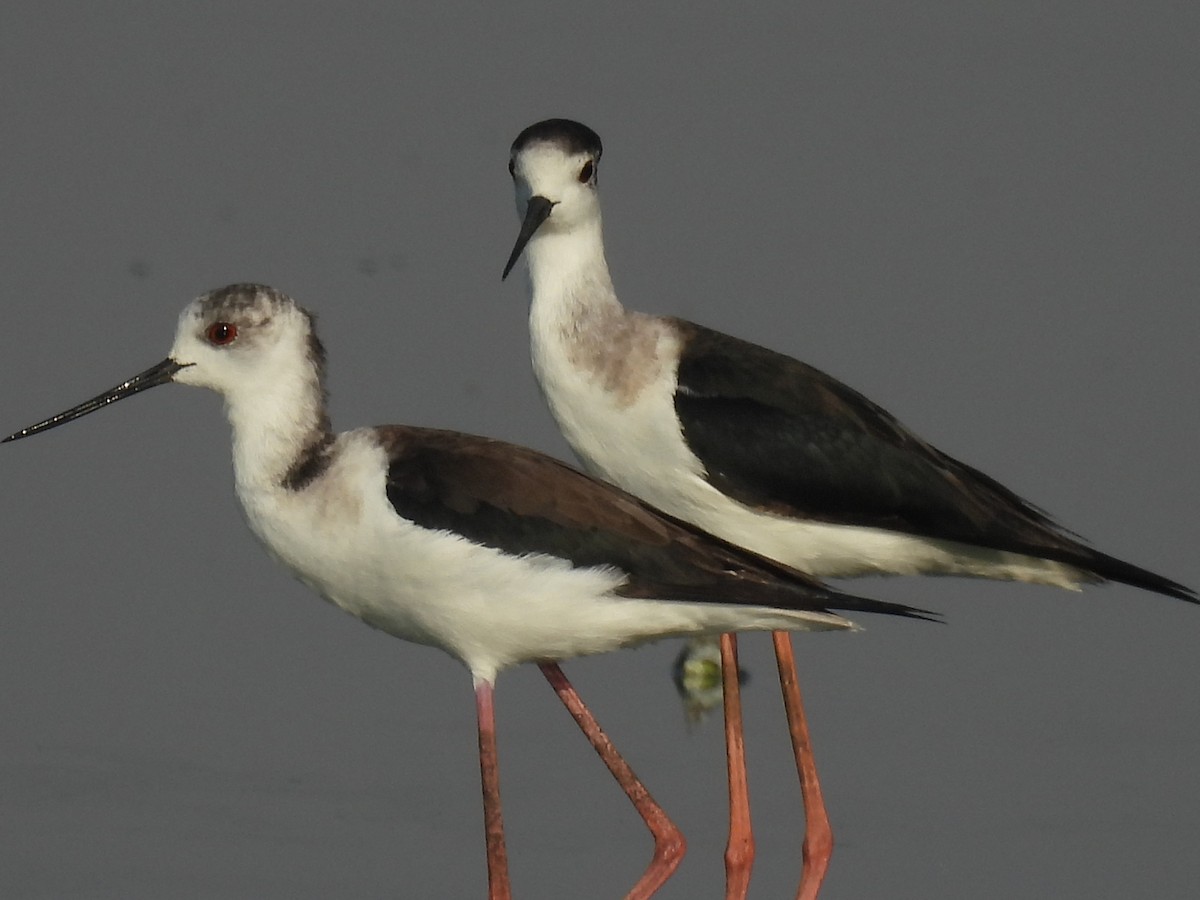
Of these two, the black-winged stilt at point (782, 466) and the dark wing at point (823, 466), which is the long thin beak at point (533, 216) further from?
the dark wing at point (823, 466)

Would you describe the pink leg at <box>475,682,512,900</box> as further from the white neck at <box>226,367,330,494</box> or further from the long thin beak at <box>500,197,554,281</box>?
the long thin beak at <box>500,197,554,281</box>

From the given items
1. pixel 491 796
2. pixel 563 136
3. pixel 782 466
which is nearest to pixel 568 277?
pixel 563 136

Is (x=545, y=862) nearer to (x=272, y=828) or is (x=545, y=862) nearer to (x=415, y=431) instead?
(x=272, y=828)

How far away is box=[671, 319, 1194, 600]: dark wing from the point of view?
30.0 feet

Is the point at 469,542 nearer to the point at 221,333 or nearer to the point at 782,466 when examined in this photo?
the point at 221,333

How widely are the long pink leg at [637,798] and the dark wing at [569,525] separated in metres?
0.61

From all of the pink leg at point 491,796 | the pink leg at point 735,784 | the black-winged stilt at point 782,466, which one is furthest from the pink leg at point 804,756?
the pink leg at point 491,796

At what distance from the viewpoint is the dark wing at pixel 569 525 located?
26.3 ft

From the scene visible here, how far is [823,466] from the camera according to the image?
923 centimetres

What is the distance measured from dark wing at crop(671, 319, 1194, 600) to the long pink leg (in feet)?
2.91

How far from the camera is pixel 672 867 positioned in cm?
877

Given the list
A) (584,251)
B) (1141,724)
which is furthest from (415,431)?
(1141,724)

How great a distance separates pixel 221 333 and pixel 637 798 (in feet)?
5.82

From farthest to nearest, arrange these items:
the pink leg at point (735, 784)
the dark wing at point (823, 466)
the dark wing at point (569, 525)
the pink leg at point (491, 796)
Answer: the pink leg at point (735, 784) < the dark wing at point (823, 466) < the pink leg at point (491, 796) < the dark wing at point (569, 525)
